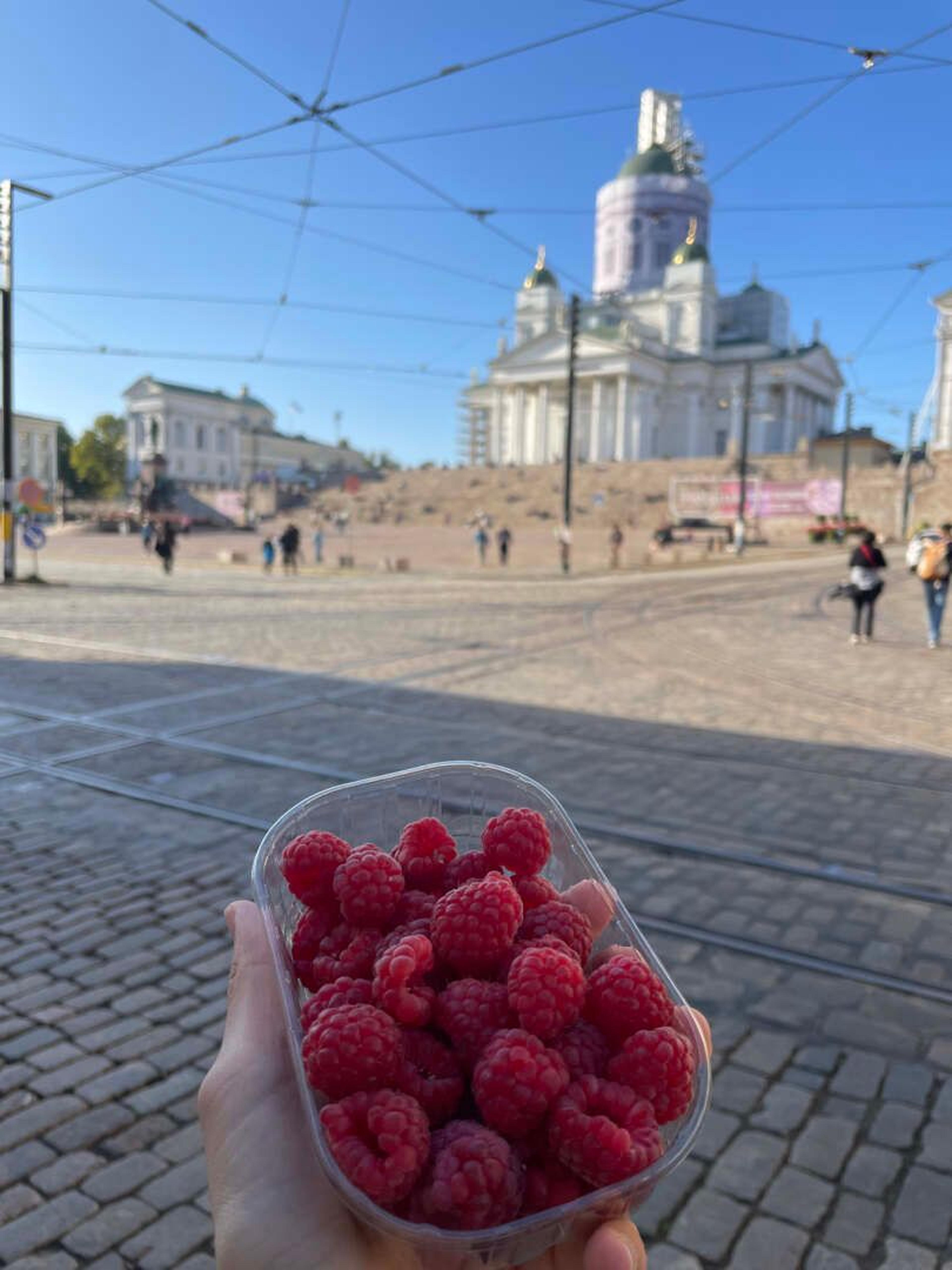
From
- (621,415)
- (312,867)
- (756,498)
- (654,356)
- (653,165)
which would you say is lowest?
(312,867)

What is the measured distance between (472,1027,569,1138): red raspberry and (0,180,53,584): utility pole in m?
20.5

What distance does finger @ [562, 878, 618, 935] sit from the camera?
1729 mm

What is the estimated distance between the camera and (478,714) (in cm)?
887

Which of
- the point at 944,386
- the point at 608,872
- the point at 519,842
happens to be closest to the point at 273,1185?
the point at 519,842

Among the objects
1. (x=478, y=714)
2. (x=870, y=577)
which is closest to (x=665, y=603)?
(x=870, y=577)

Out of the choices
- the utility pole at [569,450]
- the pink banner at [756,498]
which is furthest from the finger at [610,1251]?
the pink banner at [756,498]

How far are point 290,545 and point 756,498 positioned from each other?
22509mm

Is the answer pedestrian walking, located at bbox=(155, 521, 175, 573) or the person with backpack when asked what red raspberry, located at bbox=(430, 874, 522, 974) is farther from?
pedestrian walking, located at bbox=(155, 521, 175, 573)

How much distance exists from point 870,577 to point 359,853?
1370 cm

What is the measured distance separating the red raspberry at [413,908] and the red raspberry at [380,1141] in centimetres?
36

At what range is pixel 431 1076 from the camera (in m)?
1.37

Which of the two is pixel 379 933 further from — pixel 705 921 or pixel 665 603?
pixel 665 603

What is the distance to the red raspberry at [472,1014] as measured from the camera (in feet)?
4.49

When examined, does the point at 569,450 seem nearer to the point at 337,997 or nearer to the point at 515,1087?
the point at 337,997
